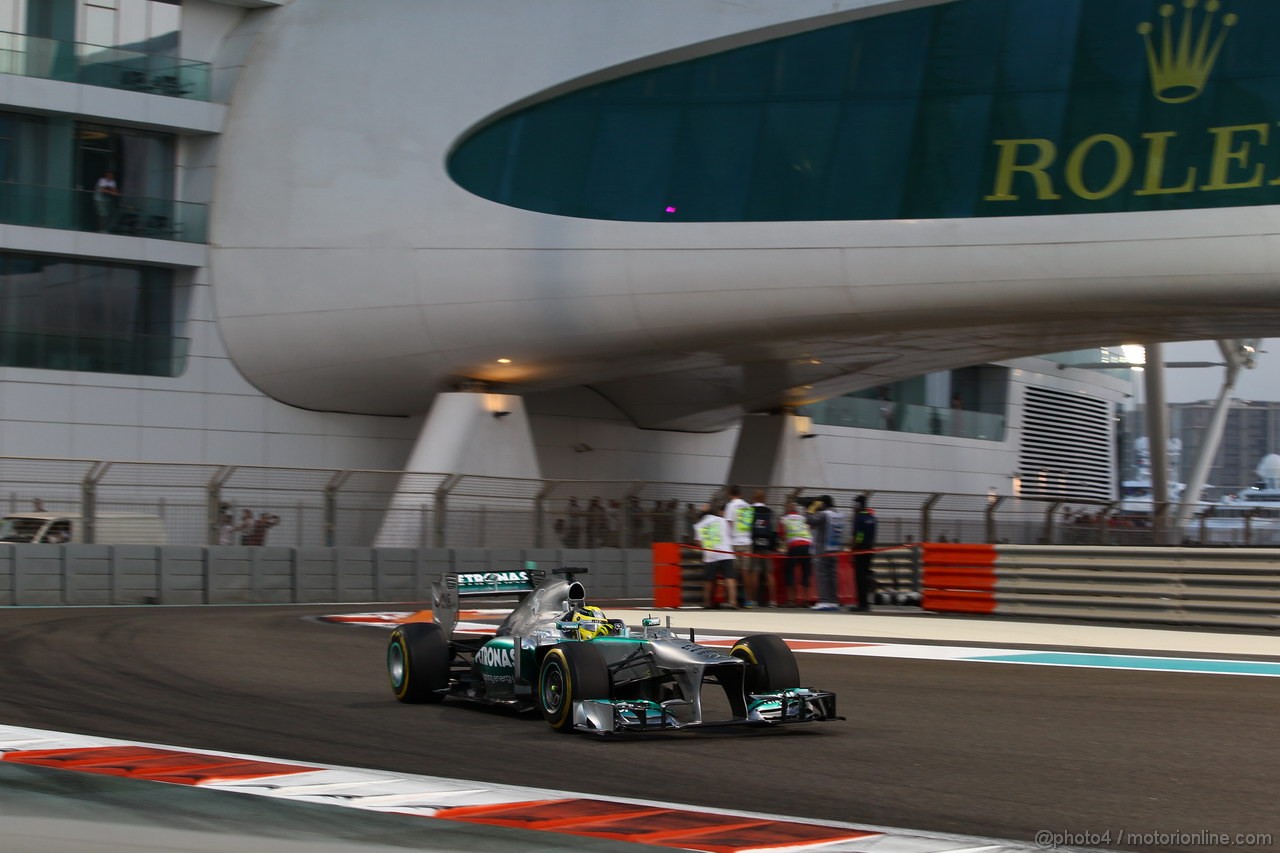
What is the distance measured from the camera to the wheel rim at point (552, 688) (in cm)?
853

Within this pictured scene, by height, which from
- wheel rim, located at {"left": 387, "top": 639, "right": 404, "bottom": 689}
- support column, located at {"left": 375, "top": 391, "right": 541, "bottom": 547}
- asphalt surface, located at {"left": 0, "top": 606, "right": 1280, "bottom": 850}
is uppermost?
support column, located at {"left": 375, "top": 391, "right": 541, "bottom": 547}

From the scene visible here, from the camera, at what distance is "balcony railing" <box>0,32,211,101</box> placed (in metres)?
29.2

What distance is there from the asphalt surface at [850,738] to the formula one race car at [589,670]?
150 millimetres

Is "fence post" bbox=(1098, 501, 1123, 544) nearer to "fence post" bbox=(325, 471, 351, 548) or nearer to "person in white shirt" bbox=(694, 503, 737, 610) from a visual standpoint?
"person in white shirt" bbox=(694, 503, 737, 610)

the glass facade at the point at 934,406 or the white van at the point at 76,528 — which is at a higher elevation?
the glass facade at the point at 934,406

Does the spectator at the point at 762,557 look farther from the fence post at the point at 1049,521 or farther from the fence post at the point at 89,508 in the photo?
the fence post at the point at 89,508

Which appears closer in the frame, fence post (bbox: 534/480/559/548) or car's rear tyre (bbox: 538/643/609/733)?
car's rear tyre (bbox: 538/643/609/733)

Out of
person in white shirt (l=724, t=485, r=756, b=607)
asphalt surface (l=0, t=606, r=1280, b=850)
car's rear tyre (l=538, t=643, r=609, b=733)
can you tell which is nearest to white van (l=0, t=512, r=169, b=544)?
person in white shirt (l=724, t=485, r=756, b=607)

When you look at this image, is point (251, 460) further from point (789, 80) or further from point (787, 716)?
point (787, 716)

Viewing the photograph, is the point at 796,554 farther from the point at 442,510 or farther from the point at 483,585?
the point at 483,585

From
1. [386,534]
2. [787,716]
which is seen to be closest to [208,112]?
[386,534]

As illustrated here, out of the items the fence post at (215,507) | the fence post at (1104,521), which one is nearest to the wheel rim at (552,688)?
the fence post at (215,507)

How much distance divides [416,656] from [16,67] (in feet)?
77.7

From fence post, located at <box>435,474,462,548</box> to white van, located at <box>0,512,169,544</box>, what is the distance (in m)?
4.62
